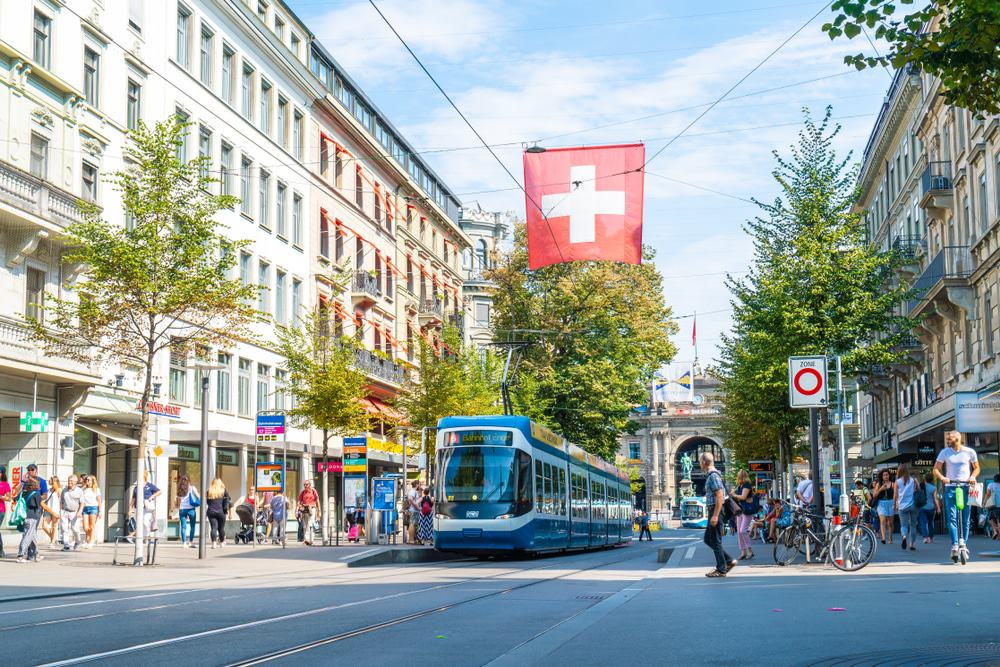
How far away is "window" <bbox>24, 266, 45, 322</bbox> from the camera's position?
30062 mm

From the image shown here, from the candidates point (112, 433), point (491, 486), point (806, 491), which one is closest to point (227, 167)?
point (112, 433)

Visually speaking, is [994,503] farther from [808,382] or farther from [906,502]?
[808,382]

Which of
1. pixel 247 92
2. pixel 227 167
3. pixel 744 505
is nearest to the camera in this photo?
pixel 744 505

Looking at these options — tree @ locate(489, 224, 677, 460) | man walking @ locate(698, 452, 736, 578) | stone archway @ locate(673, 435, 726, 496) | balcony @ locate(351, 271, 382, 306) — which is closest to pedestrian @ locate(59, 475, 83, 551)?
man walking @ locate(698, 452, 736, 578)

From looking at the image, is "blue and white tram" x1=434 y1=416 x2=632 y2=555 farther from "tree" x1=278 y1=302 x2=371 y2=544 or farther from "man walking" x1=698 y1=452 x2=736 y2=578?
"man walking" x1=698 y1=452 x2=736 y2=578

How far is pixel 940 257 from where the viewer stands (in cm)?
4238

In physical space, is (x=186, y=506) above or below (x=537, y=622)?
above

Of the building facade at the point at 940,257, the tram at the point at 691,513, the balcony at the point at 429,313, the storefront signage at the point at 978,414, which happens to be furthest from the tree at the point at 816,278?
the tram at the point at 691,513

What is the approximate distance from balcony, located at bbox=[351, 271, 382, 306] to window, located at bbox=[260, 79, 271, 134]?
358 inches

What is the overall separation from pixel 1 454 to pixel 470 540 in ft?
37.7

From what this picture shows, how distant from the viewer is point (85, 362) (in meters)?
28.5

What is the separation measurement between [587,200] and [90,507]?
47.9 ft

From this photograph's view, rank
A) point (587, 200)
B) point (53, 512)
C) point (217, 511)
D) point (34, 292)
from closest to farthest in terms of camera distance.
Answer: point (587, 200), point (53, 512), point (34, 292), point (217, 511)

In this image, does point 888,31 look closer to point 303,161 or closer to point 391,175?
point 303,161
